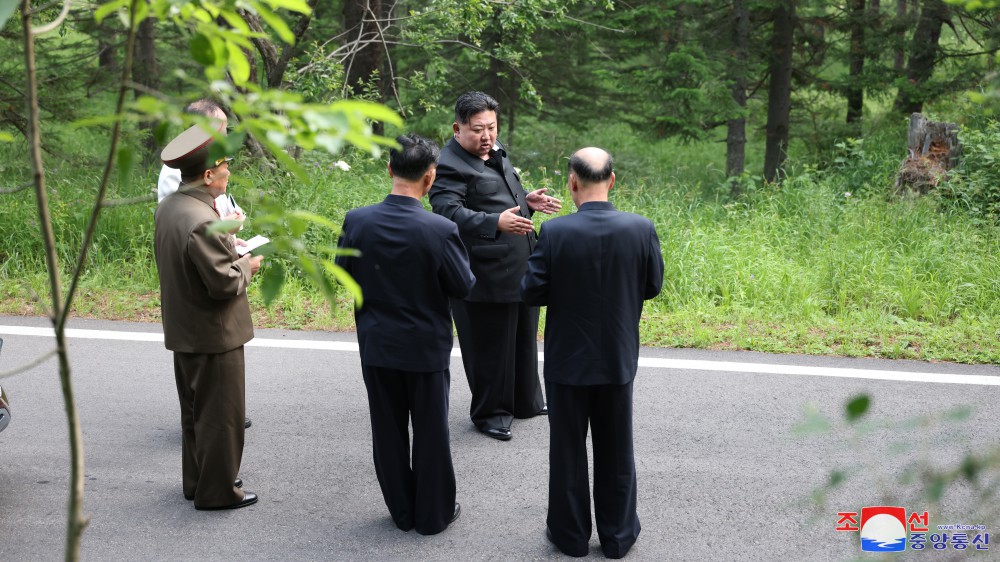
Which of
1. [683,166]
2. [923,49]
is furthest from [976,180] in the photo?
[683,166]

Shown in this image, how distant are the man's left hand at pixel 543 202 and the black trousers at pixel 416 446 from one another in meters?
1.40

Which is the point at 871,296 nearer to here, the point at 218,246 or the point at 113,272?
the point at 218,246

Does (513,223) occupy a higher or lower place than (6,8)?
lower

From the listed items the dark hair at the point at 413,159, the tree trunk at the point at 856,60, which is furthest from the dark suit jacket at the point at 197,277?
the tree trunk at the point at 856,60

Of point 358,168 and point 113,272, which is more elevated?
point 358,168

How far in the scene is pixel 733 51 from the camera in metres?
14.3

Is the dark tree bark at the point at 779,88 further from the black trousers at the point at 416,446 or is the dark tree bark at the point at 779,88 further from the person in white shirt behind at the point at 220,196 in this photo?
the black trousers at the point at 416,446

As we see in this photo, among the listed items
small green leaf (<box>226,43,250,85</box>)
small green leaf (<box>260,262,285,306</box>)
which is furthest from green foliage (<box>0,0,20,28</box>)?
small green leaf (<box>260,262,285,306</box>)

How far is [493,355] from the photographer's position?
5496mm

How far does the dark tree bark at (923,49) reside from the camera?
551 inches

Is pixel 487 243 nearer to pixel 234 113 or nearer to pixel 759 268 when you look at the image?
pixel 234 113

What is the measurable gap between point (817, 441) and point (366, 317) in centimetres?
276

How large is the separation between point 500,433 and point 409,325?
4.78 ft

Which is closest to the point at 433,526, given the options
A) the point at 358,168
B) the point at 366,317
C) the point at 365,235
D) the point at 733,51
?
the point at 366,317
